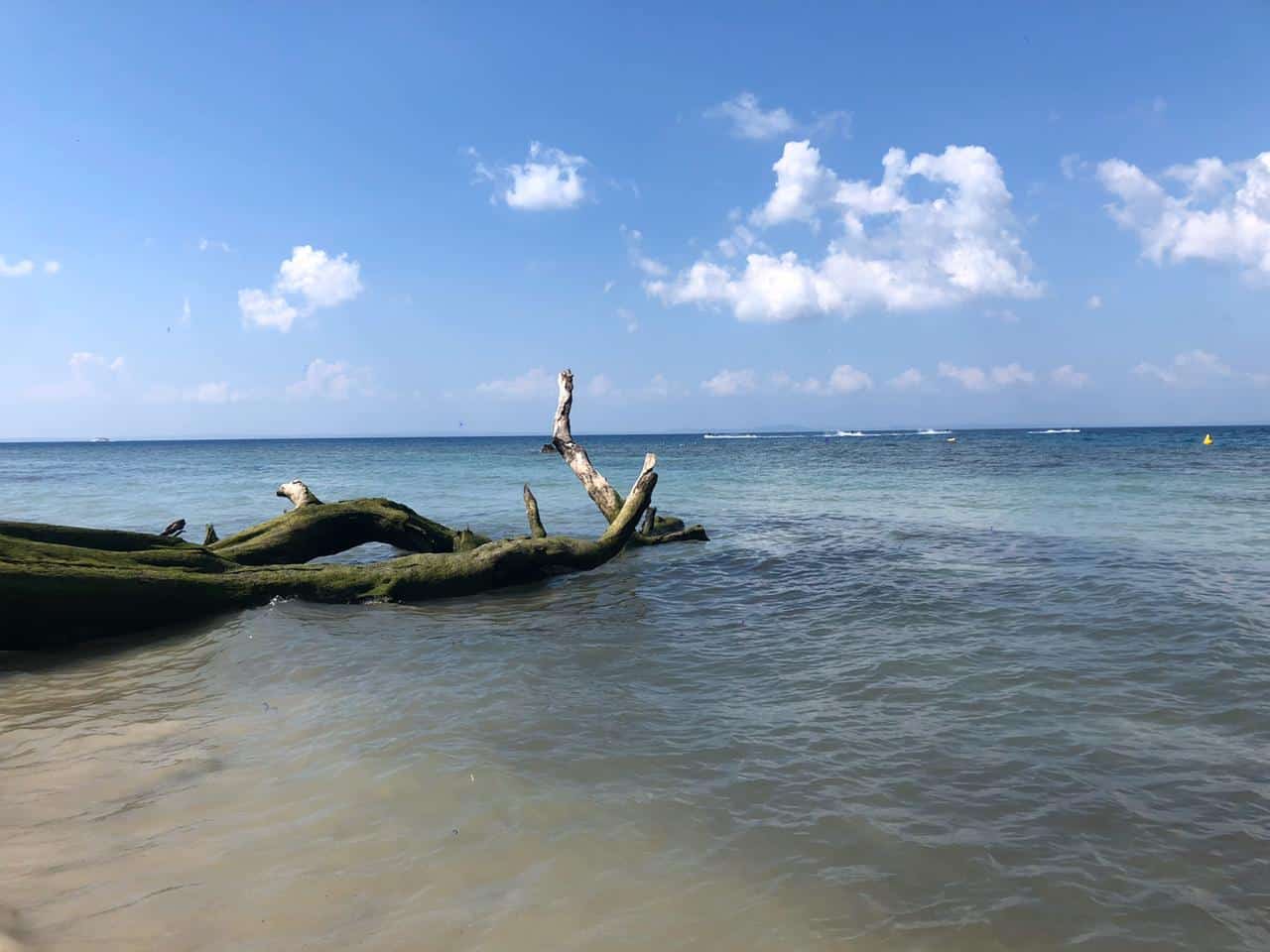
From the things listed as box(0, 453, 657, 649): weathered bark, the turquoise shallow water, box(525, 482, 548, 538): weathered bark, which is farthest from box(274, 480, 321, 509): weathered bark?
the turquoise shallow water

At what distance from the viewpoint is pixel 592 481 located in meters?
15.1

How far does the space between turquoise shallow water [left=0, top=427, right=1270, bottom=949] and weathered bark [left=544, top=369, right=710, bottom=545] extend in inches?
201

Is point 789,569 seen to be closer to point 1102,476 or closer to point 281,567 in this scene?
point 281,567

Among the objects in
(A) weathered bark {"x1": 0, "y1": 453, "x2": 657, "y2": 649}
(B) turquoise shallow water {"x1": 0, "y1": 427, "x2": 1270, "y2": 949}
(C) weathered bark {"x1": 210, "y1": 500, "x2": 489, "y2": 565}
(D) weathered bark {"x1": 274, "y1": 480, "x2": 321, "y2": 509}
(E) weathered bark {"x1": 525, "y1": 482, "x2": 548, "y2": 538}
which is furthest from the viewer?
(E) weathered bark {"x1": 525, "y1": 482, "x2": 548, "y2": 538}

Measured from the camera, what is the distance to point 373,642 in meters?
7.68

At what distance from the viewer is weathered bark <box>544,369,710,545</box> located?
1491cm

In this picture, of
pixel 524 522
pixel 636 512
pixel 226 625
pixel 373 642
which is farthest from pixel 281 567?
pixel 524 522

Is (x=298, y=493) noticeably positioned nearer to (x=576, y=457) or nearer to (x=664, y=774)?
(x=576, y=457)

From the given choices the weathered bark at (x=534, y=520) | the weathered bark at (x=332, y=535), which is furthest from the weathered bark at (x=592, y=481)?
the weathered bark at (x=332, y=535)

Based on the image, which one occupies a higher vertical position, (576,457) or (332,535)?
(576,457)

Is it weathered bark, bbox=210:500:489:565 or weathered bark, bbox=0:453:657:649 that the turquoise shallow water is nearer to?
weathered bark, bbox=0:453:657:649

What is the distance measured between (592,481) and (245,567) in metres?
7.15

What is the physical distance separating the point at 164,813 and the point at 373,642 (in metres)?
3.65

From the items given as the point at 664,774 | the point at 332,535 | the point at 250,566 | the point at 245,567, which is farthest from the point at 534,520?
the point at 664,774
